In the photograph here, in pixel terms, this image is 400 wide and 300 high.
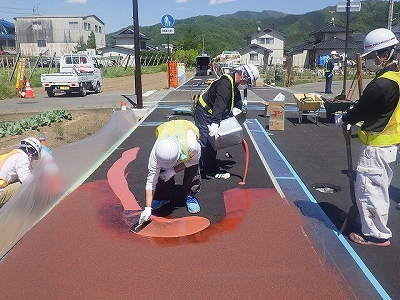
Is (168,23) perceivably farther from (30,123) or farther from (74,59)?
(30,123)

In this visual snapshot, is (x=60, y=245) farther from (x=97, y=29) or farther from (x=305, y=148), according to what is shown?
(x=97, y=29)

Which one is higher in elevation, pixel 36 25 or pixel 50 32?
pixel 36 25

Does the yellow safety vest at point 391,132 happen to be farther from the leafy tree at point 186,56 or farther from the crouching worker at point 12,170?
the leafy tree at point 186,56

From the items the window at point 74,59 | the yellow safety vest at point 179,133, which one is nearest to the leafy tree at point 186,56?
the window at point 74,59

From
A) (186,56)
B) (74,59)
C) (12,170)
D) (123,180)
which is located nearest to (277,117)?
(123,180)

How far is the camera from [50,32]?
6969 cm

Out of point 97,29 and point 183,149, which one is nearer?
point 183,149

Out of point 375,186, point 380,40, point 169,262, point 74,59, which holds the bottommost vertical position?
point 169,262

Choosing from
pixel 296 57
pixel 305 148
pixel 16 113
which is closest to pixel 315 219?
pixel 305 148

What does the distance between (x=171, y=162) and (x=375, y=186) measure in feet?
6.59

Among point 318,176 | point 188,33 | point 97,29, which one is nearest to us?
point 318,176

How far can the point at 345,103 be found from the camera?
32.2 feet

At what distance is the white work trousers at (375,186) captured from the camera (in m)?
3.50

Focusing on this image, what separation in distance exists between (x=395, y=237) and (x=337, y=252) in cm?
77
